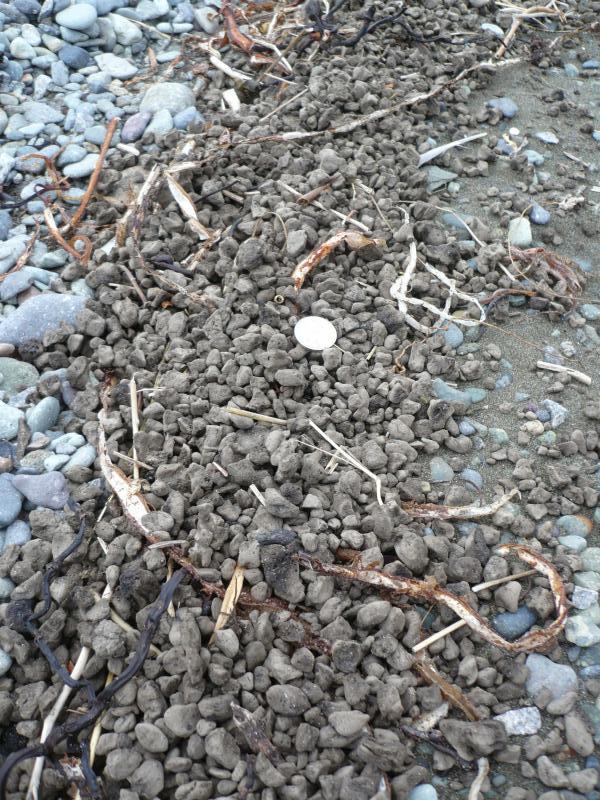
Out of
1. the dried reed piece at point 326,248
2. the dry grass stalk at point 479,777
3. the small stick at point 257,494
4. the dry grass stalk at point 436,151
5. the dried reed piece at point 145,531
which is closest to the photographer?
the dry grass stalk at point 479,777

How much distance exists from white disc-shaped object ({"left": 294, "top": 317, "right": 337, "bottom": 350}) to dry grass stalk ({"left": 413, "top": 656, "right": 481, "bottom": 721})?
0.99 meters

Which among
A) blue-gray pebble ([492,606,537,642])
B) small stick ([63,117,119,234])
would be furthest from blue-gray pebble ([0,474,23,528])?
Answer: blue-gray pebble ([492,606,537,642])

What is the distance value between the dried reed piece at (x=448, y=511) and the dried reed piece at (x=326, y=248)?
858 millimetres

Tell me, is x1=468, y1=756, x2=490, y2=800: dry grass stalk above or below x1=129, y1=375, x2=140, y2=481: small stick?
below

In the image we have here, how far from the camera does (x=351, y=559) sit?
1842 mm

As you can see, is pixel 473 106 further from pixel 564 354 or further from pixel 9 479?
pixel 9 479

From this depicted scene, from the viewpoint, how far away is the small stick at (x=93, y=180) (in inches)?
112

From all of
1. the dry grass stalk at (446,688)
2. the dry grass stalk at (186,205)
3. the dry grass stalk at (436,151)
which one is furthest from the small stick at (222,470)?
the dry grass stalk at (436,151)

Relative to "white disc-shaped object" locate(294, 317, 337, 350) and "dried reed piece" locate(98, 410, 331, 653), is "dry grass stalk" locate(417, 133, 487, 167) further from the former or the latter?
"dried reed piece" locate(98, 410, 331, 653)

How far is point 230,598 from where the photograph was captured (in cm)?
176

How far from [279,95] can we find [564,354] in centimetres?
177

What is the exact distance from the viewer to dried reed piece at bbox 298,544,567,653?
1.72 metres

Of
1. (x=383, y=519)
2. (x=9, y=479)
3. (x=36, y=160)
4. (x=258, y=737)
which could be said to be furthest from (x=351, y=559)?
(x=36, y=160)

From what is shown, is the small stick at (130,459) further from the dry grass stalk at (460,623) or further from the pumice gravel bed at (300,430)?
the dry grass stalk at (460,623)
